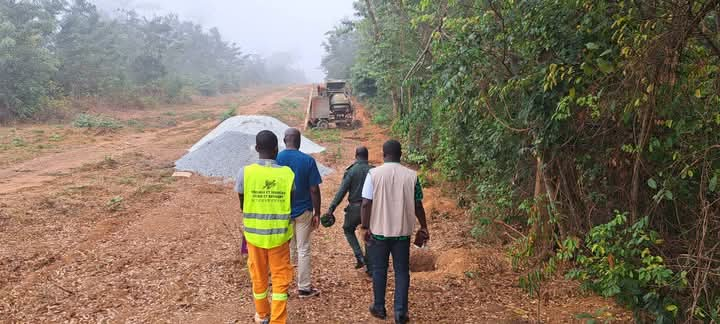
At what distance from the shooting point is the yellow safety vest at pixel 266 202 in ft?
11.4

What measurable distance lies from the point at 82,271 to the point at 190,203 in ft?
10.5

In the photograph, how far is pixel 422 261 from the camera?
19.9 feet

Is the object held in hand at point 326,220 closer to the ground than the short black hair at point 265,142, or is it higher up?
closer to the ground

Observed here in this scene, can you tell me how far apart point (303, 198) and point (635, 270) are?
8.87 ft

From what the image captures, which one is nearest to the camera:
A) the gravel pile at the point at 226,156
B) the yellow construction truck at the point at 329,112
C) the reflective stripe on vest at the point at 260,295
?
the reflective stripe on vest at the point at 260,295

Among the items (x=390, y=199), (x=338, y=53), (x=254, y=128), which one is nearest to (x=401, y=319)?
(x=390, y=199)

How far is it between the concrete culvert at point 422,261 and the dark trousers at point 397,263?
2100 millimetres

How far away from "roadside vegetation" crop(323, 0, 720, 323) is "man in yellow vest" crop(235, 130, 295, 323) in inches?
69.8

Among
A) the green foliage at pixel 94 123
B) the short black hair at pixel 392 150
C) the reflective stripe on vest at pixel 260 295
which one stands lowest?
the reflective stripe on vest at pixel 260 295

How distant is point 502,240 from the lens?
6023 millimetres

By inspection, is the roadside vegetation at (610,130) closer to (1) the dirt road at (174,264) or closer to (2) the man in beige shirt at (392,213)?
(1) the dirt road at (174,264)

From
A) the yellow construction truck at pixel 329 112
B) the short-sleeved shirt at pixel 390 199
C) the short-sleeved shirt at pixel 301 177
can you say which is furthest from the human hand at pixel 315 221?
the yellow construction truck at pixel 329 112

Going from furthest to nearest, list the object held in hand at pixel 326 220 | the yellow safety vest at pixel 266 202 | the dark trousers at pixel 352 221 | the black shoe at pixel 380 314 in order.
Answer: the dark trousers at pixel 352 221 → the object held in hand at pixel 326 220 → the black shoe at pixel 380 314 → the yellow safety vest at pixel 266 202

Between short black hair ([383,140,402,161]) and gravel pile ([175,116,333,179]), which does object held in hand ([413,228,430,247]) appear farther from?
gravel pile ([175,116,333,179])
